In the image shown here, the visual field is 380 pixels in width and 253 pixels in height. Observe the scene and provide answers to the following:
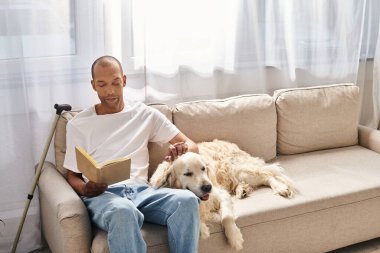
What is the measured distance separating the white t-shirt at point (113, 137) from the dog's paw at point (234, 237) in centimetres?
49

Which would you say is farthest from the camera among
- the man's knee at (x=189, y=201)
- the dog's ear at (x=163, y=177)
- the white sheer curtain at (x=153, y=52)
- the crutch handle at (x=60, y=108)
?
the white sheer curtain at (x=153, y=52)

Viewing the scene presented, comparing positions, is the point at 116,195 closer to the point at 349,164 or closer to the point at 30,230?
the point at 30,230

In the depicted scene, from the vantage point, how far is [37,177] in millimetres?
2547

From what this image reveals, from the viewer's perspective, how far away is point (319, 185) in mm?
2686

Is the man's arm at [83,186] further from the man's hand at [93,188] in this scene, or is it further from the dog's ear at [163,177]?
the dog's ear at [163,177]

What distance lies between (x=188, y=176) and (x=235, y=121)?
75cm

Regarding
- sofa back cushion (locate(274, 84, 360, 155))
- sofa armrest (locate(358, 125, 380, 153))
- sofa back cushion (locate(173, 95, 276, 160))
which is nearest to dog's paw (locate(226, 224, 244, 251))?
sofa back cushion (locate(173, 95, 276, 160))

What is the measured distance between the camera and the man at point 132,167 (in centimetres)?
205

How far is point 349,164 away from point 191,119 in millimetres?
981

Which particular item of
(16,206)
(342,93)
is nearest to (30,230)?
(16,206)

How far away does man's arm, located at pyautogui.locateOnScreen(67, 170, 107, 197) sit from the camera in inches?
87.3

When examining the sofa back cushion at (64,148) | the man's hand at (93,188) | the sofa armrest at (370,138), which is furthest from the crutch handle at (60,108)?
the sofa armrest at (370,138)

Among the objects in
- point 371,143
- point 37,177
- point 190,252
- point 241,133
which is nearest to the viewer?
point 190,252

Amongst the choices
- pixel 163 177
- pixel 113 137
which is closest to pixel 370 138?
pixel 163 177
